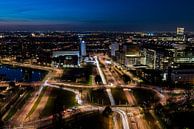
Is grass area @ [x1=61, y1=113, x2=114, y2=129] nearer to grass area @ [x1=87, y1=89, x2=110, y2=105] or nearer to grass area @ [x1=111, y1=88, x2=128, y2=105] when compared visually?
grass area @ [x1=87, y1=89, x2=110, y2=105]

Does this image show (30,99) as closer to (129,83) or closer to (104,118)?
(104,118)

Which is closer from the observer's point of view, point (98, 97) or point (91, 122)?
point (91, 122)

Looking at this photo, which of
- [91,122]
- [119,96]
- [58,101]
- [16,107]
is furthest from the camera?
[119,96]

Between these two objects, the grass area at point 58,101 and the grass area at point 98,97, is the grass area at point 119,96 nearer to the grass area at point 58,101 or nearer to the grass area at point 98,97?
the grass area at point 98,97

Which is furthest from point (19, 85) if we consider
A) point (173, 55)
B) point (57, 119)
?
point (173, 55)

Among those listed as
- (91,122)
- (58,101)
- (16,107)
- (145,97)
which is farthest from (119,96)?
(16,107)

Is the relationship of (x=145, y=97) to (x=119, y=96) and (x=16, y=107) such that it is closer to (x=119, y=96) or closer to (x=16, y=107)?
(x=119, y=96)

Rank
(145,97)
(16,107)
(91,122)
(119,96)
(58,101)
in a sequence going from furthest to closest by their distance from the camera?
(119,96) → (145,97) → (58,101) → (16,107) → (91,122)
